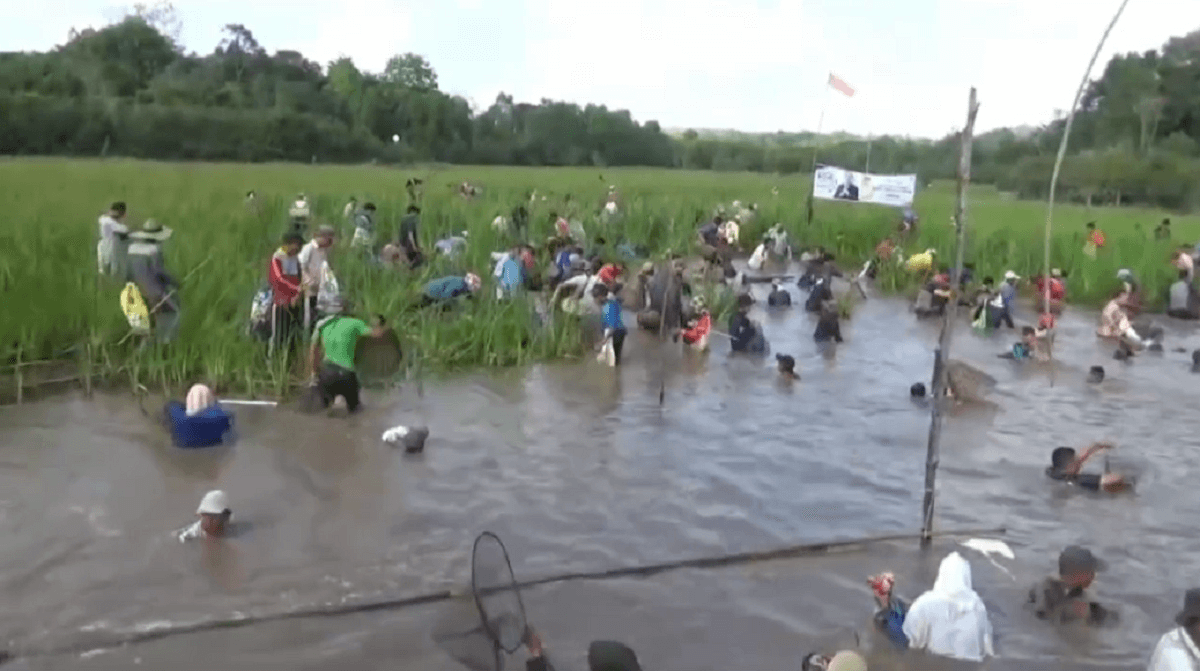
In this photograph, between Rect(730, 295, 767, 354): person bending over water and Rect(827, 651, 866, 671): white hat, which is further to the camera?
Rect(730, 295, 767, 354): person bending over water

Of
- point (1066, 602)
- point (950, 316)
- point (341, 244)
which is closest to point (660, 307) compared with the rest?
point (341, 244)

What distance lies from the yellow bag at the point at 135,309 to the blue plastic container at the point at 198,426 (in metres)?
1.42

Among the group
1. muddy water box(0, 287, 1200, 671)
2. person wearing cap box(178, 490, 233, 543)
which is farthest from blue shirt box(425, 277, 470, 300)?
person wearing cap box(178, 490, 233, 543)

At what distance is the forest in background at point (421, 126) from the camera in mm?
38438

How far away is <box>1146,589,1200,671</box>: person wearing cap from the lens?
513cm

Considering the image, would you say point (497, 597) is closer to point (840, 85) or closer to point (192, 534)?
point (192, 534)

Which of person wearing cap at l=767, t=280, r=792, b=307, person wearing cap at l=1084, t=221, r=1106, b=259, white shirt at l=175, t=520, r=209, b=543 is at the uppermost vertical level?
person wearing cap at l=1084, t=221, r=1106, b=259

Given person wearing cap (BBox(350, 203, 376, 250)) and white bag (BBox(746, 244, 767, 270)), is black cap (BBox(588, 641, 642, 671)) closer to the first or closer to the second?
person wearing cap (BBox(350, 203, 376, 250))

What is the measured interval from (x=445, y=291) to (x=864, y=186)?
12.5 m

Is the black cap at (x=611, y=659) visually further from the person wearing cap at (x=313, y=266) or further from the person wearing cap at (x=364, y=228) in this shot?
the person wearing cap at (x=364, y=228)

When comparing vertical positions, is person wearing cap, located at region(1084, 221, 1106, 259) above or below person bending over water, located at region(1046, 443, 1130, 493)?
above

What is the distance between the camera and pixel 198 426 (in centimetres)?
920

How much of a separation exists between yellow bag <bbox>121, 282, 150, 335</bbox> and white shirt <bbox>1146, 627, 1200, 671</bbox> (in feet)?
28.1

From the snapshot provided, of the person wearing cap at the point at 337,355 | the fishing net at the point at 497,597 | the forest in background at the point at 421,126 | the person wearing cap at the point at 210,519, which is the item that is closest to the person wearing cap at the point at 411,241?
the person wearing cap at the point at 337,355
